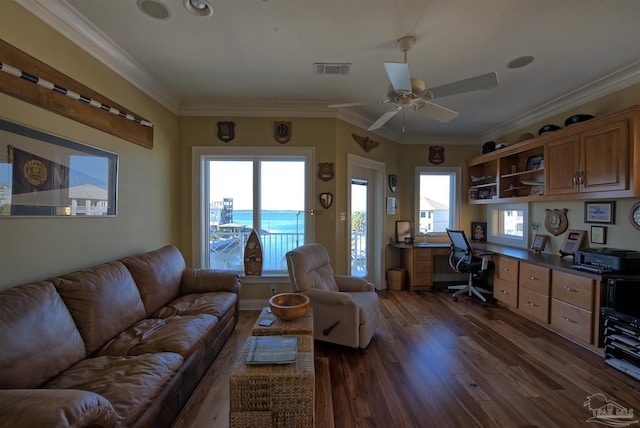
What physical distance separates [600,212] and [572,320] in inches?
49.1

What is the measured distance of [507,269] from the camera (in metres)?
3.55

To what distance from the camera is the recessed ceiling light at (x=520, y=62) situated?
2453mm

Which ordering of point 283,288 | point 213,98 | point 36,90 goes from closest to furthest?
point 36,90 → point 213,98 → point 283,288

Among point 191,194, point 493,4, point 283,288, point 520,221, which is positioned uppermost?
point 493,4

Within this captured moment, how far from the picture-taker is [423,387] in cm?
205

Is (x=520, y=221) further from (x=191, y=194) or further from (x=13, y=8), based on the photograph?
(x=13, y=8)

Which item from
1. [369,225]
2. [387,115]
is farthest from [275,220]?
[387,115]

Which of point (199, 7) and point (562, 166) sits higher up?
point (199, 7)

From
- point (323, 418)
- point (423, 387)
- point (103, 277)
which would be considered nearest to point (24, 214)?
point (103, 277)

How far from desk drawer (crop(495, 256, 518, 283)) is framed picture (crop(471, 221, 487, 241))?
120cm

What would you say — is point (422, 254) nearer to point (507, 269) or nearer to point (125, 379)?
point (507, 269)

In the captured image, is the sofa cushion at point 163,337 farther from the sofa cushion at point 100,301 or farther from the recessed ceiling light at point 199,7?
the recessed ceiling light at point 199,7

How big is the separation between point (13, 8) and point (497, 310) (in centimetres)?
539

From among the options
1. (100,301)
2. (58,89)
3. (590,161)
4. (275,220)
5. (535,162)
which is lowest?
(100,301)
